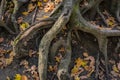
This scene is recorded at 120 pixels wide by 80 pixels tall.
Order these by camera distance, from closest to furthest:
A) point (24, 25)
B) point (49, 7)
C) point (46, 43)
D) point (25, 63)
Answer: point (46, 43) → point (25, 63) → point (24, 25) → point (49, 7)

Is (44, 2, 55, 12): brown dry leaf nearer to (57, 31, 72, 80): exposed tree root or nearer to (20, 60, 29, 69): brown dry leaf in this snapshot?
(57, 31, 72, 80): exposed tree root

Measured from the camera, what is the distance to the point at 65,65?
501 centimetres

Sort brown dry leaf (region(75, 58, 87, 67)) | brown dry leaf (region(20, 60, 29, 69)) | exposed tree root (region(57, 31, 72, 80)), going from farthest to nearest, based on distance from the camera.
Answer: brown dry leaf (region(75, 58, 87, 67))
brown dry leaf (region(20, 60, 29, 69))
exposed tree root (region(57, 31, 72, 80))

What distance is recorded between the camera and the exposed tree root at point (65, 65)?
15.4 ft

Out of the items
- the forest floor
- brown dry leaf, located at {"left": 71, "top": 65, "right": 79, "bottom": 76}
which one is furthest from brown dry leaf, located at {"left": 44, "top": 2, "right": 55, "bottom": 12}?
brown dry leaf, located at {"left": 71, "top": 65, "right": 79, "bottom": 76}

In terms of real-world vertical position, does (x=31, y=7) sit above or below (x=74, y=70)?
Result: above

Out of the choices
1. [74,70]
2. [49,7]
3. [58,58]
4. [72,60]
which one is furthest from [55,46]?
[49,7]

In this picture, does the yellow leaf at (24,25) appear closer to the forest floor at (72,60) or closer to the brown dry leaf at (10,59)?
the forest floor at (72,60)

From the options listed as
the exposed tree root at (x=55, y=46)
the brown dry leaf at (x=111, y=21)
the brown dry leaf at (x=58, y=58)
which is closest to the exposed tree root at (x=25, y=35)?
the exposed tree root at (x=55, y=46)

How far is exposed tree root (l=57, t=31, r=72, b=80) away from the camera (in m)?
4.71

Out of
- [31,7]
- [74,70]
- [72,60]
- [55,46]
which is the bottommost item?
[74,70]

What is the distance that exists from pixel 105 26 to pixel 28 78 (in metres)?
2.00

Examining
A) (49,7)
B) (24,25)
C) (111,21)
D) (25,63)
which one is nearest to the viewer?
(25,63)

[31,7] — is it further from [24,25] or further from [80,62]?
[80,62]
